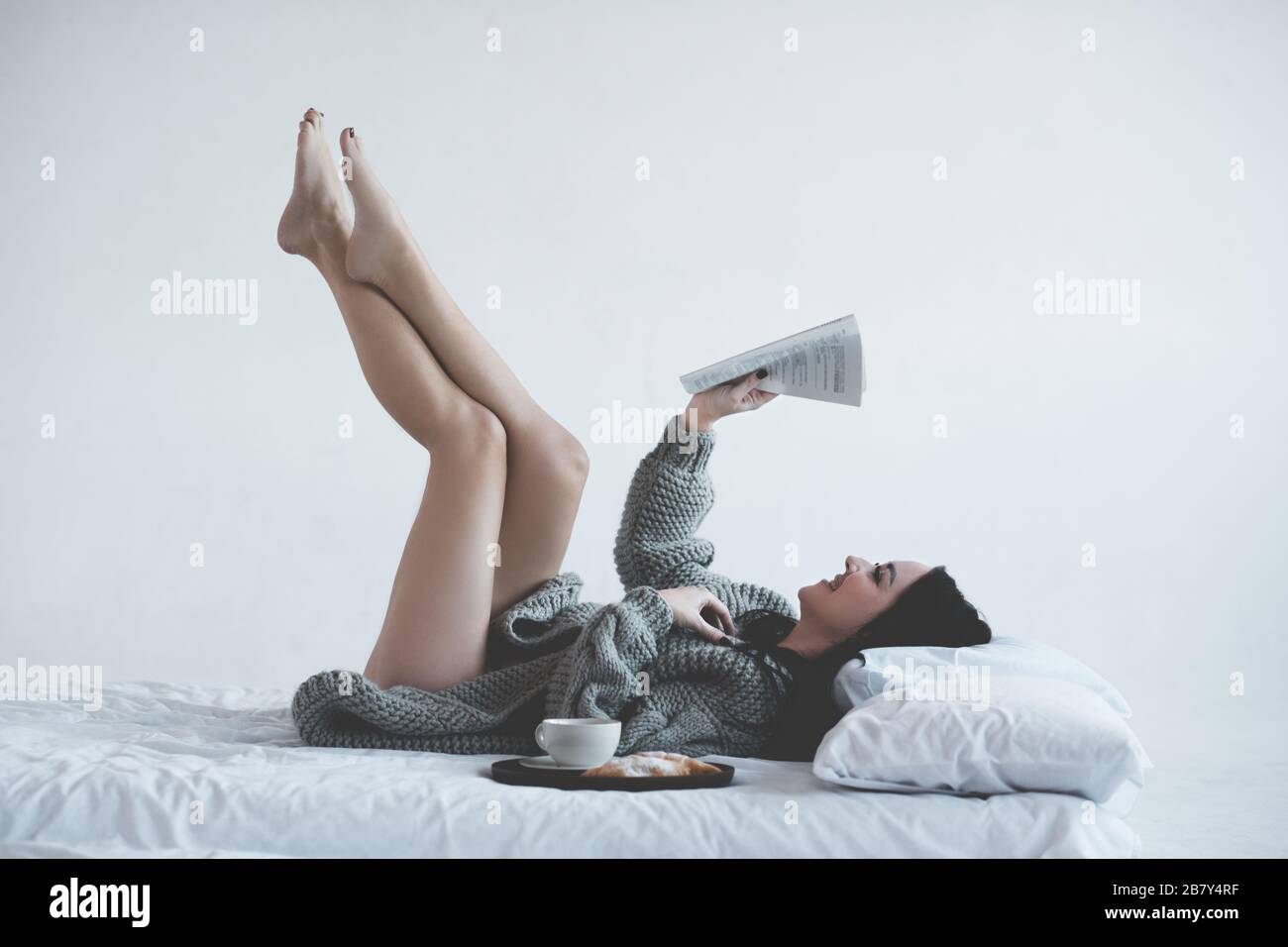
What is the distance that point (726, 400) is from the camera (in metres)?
1.90

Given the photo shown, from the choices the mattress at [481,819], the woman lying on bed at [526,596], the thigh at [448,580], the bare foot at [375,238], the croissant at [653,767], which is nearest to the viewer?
the mattress at [481,819]

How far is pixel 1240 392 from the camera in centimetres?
371

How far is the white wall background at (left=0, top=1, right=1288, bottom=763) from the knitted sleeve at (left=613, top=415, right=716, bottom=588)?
1693 mm

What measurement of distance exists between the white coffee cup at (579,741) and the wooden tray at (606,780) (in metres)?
0.02

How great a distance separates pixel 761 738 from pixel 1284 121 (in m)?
3.20

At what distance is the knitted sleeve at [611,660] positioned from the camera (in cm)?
153

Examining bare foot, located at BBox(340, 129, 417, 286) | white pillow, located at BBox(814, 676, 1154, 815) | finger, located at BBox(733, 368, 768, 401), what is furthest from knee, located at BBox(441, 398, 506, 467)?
white pillow, located at BBox(814, 676, 1154, 815)

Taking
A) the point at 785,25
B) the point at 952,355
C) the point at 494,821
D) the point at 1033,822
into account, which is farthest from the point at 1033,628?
the point at 494,821

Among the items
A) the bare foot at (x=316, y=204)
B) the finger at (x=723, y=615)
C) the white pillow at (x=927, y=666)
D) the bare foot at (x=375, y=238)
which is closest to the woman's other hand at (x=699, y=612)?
the finger at (x=723, y=615)

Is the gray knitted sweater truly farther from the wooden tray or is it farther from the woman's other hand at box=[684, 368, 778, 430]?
the woman's other hand at box=[684, 368, 778, 430]

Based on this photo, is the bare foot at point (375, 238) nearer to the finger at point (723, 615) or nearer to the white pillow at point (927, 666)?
the finger at point (723, 615)

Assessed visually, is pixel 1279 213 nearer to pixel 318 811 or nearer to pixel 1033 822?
pixel 1033 822

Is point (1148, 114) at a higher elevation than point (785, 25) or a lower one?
lower

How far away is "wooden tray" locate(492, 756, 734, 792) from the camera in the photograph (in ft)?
4.19
